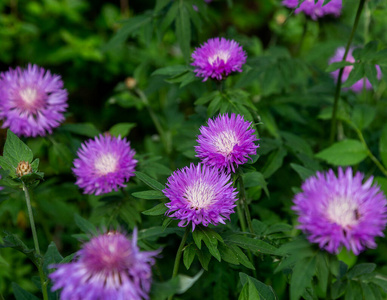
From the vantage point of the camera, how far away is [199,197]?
1434 millimetres

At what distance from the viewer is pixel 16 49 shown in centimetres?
400

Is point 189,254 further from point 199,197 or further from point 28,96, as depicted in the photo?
point 28,96

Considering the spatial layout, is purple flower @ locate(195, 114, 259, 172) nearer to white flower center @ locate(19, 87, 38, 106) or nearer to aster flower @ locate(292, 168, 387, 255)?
aster flower @ locate(292, 168, 387, 255)

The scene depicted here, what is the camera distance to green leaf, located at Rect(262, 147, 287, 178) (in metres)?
2.19

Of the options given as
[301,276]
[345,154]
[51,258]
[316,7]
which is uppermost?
[316,7]

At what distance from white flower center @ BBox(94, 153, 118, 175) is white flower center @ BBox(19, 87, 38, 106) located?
1.71ft

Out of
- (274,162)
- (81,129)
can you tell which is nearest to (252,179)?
(274,162)

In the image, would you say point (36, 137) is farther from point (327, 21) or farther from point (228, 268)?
point (327, 21)

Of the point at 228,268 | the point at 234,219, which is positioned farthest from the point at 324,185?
the point at 228,268

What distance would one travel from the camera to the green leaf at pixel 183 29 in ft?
7.43

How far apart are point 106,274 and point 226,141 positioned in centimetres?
59

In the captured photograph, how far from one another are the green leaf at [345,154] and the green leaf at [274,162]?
0.61ft

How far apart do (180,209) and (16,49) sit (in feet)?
10.4

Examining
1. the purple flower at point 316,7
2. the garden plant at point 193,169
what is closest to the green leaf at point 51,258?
the garden plant at point 193,169
